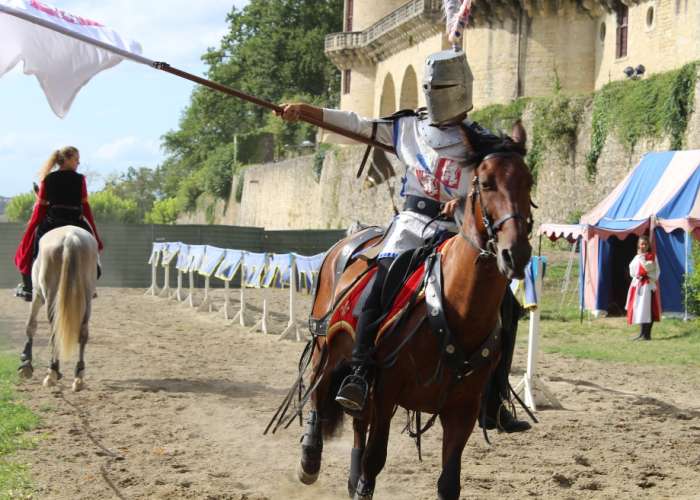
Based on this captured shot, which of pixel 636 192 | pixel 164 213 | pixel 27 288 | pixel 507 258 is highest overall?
pixel 164 213

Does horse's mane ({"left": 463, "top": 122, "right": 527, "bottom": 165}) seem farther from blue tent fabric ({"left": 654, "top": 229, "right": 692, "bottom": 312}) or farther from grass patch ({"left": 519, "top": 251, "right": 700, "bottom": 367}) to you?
blue tent fabric ({"left": 654, "top": 229, "right": 692, "bottom": 312})

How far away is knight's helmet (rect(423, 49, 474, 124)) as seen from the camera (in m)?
5.73

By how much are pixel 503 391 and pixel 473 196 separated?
1511mm

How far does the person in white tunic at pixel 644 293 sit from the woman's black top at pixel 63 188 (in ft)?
34.6

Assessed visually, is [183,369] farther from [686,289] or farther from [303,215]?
[303,215]

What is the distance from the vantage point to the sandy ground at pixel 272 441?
271 inches

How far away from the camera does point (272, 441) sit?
8.38 metres

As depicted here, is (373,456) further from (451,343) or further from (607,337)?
(607,337)

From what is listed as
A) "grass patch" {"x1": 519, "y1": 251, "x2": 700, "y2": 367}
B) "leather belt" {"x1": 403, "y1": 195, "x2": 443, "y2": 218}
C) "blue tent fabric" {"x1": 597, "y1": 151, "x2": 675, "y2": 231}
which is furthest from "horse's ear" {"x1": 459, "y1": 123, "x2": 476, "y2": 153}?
"blue tent fabric" {"x1": 597, "y1": 151, "x2": 675, "y2": 231}

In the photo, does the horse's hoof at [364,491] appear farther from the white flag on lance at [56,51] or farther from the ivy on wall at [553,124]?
the ivy on wall at [553,124]

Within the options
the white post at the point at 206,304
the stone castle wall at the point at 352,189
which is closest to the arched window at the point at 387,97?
the stone castle wall at the point at 352,189

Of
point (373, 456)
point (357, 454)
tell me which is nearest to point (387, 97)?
point (357, 454)

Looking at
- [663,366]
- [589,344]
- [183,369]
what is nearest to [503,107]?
[589,344]

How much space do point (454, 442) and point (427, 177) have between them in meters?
1.59
